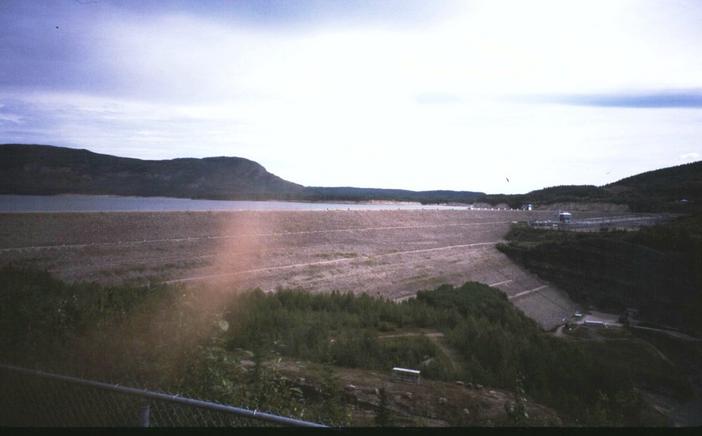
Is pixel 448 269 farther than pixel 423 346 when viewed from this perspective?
Yes

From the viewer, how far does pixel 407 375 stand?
340 inches

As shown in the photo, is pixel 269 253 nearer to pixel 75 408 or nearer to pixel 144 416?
pixel 75 408

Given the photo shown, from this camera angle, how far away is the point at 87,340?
5.80 metres

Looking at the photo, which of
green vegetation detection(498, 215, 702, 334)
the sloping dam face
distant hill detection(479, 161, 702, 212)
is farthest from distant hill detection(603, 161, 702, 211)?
the sloping dam face

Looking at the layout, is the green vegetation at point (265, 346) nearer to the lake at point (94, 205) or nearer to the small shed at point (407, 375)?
the small shed at point (407, 375)

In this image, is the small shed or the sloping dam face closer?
the small shed

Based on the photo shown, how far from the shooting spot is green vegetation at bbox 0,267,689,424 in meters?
5.36

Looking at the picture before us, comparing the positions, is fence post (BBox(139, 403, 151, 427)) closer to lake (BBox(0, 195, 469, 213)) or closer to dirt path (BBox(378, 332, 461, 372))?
dirt path (BBox(378, 332, 461, 372))

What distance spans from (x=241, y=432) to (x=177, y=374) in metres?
2.26

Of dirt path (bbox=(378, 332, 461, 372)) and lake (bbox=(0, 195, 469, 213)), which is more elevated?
lake (bbox=(0, 195, 469, 213))

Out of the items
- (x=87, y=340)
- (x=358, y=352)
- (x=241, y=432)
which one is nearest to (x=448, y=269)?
(x=358, y=352)

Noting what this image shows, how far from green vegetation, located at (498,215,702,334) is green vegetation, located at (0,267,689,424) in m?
11.2

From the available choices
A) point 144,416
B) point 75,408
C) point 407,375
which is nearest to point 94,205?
point 407,375

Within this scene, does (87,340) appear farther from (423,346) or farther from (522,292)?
(522,292)
